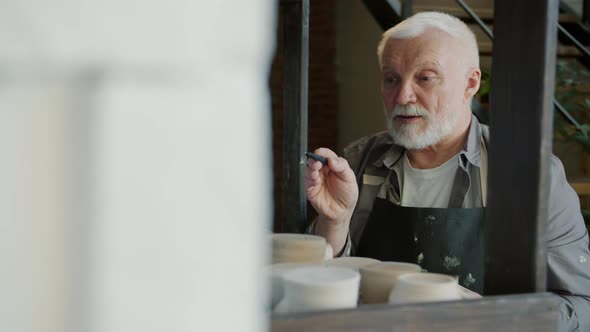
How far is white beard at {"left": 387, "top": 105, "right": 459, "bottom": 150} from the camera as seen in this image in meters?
1.96

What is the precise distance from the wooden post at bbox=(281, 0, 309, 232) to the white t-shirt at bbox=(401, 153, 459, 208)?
1.16 ft

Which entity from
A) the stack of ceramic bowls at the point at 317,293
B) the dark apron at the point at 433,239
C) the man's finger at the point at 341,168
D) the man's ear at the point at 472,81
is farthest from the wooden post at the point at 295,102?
the stack of ceramic bowls at the point at 317,293

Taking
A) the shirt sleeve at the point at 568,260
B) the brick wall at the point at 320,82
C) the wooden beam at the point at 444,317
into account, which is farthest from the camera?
the brick wall at the point at 320,82

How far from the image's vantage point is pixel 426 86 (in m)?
1.98

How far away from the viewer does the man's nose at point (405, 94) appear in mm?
1981

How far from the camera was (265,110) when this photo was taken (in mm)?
368

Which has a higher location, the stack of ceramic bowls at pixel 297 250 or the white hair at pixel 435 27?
the white hair at pixel 435 27

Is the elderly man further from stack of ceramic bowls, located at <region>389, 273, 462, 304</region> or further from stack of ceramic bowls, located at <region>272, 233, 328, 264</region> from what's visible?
stack of ceramic bowls, located at <region>389, 273, 462, 304</region>

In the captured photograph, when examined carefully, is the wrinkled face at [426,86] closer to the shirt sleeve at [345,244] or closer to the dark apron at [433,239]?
the dark apron at [433,239]

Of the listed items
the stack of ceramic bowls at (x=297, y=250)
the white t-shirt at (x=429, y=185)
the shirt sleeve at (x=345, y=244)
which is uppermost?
the white t-shirt at (x=429, y=185)

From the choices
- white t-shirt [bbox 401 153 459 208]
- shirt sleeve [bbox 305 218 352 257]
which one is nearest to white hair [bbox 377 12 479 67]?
white t-shirt [bbox 401 153 459 208]

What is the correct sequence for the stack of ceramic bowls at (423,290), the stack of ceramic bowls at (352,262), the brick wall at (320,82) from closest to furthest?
the stack of ceramic bowls at (423,290) → the stack of ceramic bowls at (352,262) → the brick wall at (320,82)

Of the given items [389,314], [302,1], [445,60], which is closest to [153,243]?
[389,314]

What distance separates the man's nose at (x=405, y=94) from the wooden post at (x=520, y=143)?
1106 millimetres
